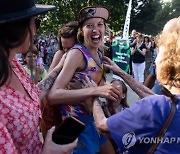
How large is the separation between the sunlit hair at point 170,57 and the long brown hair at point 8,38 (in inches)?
25.1

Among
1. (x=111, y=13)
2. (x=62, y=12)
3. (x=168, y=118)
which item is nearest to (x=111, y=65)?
(x=168, y=118)

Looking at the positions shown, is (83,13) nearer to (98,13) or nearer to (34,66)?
(98,13)

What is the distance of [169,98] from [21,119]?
2.09 feet

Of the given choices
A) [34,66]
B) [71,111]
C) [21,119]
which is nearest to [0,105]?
[21,119]

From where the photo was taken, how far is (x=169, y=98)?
144 centimetres

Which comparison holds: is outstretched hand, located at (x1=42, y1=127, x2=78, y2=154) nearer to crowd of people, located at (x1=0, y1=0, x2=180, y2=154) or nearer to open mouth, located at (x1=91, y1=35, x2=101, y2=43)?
crowd of people, located at (x1=0, y1=0, x2=180, y2=154)

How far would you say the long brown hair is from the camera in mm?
1240

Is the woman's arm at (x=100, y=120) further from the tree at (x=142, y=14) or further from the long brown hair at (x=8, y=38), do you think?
the tree at (x=142, y=14)

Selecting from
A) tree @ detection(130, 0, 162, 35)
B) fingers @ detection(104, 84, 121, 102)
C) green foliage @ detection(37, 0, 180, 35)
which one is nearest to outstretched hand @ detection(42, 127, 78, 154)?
fingers @ detection(104, 84, 121, 102)

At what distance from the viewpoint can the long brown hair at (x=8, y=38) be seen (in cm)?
124

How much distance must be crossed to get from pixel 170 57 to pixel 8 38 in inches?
28.4

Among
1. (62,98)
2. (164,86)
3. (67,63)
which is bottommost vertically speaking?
(62,98)

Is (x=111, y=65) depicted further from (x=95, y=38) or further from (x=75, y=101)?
(x=75, y=101)

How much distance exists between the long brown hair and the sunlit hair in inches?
25.1
